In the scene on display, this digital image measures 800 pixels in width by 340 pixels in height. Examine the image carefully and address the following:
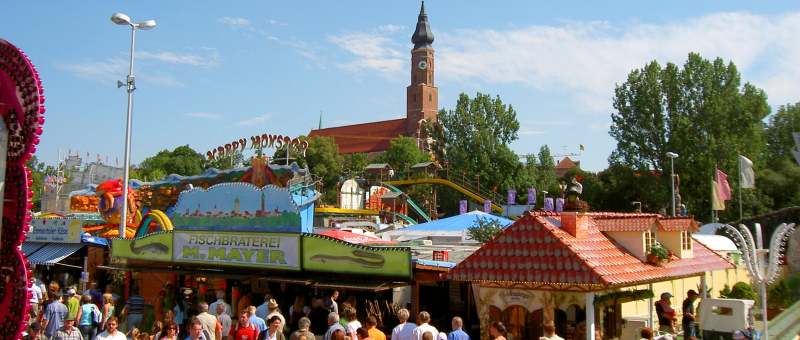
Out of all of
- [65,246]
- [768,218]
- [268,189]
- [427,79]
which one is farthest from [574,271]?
Result: [427,79]

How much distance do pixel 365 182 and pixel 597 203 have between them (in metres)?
22.3

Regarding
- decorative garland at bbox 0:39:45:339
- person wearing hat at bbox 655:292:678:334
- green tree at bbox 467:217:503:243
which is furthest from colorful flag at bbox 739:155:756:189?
decorative garland at bbox 0:39:45:339

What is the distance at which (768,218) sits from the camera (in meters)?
34.7

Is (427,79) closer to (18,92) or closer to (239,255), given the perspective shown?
(239,255)

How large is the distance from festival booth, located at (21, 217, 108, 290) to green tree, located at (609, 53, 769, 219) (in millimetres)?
34628

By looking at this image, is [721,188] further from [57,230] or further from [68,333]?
[68,333]

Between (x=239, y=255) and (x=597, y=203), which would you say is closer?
(x=239, y=255)

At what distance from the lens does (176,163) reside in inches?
3607

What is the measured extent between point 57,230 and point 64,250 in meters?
0.97

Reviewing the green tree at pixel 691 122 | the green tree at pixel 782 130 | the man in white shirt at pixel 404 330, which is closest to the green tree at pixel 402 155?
the green tree at pixel 691 122

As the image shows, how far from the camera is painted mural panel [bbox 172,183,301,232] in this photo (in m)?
17.7

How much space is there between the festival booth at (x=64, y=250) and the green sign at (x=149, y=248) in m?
3.78

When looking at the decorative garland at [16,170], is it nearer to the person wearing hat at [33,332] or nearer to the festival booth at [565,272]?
the person wearing hat at [33,332]

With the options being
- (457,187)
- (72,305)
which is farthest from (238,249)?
(457,187)
